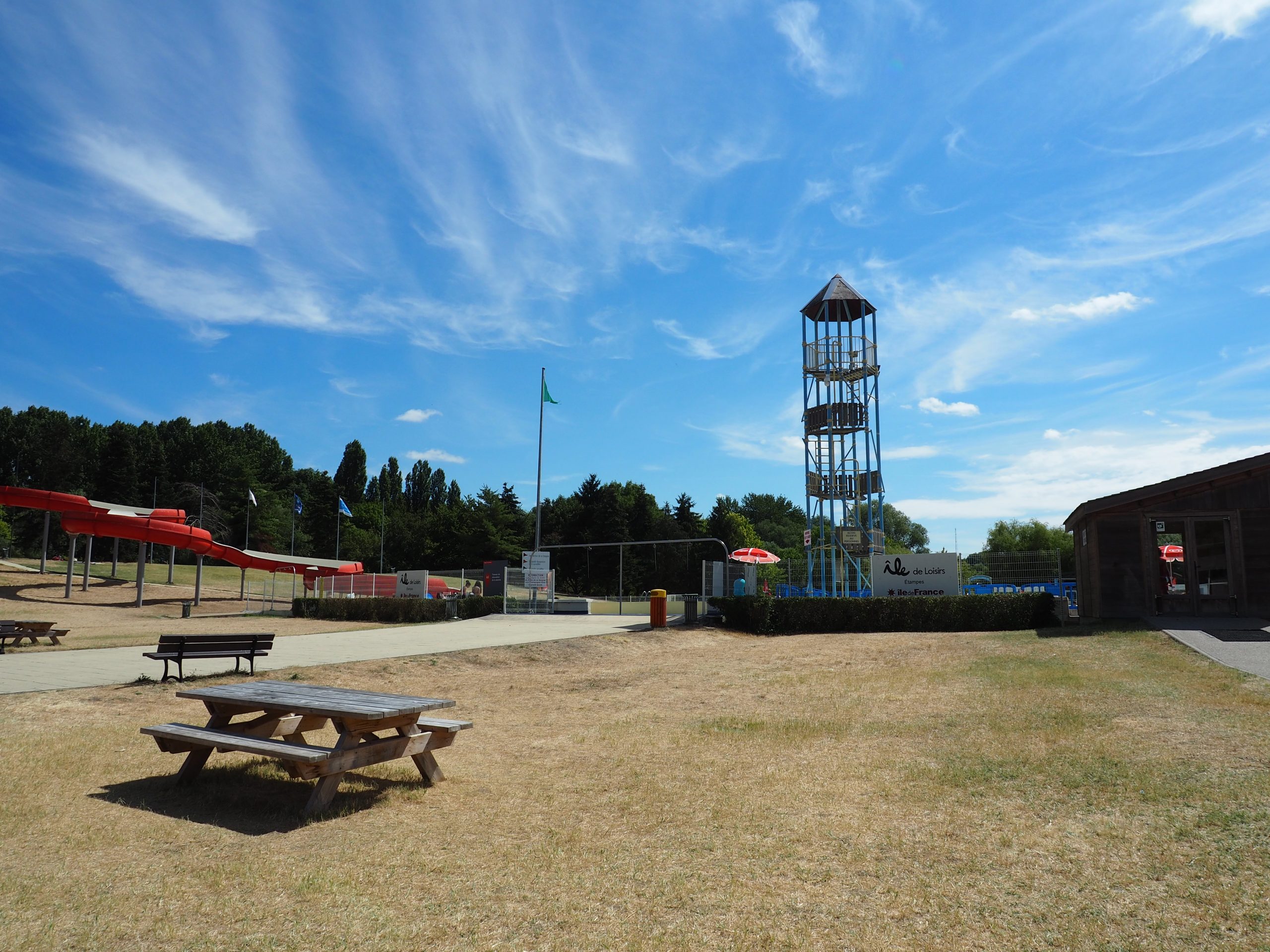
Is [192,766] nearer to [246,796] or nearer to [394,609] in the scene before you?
[246,796]

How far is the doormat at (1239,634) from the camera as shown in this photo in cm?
1466

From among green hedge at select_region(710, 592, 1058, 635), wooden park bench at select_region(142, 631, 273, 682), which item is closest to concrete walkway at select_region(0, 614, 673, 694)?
wooden park bench at select_region(142, 631, 273, 682)

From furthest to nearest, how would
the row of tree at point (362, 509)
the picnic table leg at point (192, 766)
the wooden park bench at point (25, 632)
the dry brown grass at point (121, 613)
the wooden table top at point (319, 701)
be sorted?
the row of tree at point (362, 509) < the dry brown grass at point (121, 613) < the wooden park bench at point (25, 632) < the picnic table leg at point (192, 766) < the wooden table top at point (319, 701)

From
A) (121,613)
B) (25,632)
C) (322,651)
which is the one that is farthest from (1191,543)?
(121,613)

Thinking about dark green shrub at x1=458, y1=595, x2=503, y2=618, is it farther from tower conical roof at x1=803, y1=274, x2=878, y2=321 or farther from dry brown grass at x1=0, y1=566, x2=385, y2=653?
tower conical roof at x1=803, y1=274, x2=878, y2=321

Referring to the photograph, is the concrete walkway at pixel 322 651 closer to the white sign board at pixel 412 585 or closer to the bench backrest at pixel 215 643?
the bench backrest at pixel 215 643

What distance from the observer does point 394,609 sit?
1141 inches

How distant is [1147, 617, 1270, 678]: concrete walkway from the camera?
11.8 m

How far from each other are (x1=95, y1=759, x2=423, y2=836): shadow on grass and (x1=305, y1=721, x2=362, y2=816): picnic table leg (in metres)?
0.05

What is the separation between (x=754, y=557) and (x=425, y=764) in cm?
2786

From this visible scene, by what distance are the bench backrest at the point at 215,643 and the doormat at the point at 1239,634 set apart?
52.1 ft

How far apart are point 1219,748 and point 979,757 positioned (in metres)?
1.86

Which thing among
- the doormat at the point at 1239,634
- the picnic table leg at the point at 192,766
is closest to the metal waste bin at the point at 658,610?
the doormat at the point at 1239,634

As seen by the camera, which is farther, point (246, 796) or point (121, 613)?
point (121, 613)
